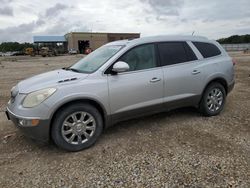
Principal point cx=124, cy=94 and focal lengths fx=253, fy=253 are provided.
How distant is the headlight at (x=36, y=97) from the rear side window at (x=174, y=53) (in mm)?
2127

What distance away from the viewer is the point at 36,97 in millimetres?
3697

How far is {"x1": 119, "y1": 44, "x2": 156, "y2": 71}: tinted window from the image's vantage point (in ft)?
14.5

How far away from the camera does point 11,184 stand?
3.17 metres

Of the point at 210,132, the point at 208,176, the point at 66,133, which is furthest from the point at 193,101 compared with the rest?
the point at 66,133

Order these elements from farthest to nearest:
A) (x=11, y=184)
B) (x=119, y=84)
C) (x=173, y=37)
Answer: (x=173, y=37) → (x=119, y=84) → (x=11, y=184)

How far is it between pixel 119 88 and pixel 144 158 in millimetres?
1195

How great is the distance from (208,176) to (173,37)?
289 centimetres

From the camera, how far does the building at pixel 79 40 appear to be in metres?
74.8

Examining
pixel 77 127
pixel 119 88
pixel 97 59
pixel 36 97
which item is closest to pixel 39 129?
pixel 36 97

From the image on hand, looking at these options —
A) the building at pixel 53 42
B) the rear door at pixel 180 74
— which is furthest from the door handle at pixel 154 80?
the building at pixel 53 42

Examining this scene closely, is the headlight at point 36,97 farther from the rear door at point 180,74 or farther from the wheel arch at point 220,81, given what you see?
the wheel arch at point 220,81

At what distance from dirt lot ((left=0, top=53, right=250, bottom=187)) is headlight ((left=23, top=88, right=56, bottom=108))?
0.84 m

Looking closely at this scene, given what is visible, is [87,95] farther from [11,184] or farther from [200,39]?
[200,39]

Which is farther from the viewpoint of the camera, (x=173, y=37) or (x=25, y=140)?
(x=173, y=37)
